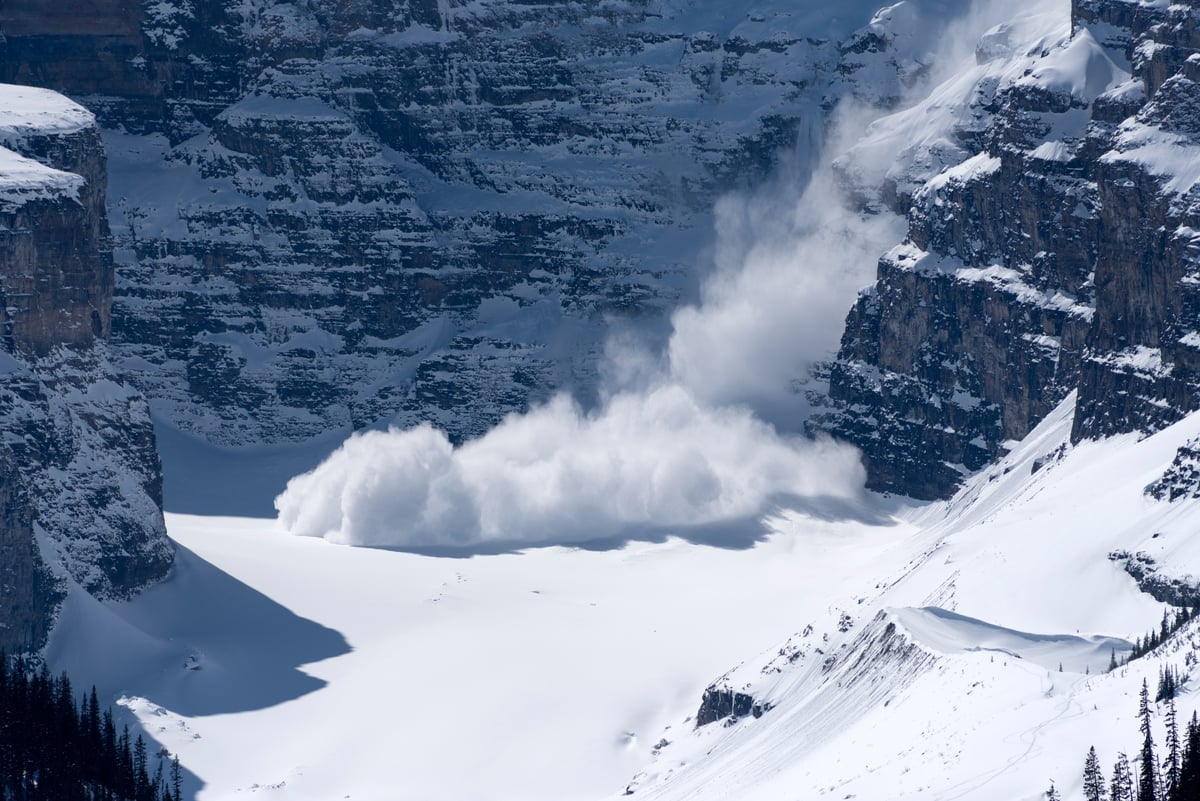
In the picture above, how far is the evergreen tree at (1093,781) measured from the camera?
643ft

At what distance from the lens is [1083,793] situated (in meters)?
200

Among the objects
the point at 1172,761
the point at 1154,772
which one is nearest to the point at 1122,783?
the point at 1154,772

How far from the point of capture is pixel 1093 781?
197375 millimetres

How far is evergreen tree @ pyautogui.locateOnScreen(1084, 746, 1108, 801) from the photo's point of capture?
19600 centimetres

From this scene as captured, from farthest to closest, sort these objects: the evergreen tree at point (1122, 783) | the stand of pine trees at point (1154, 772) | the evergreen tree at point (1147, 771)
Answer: the evergreen tree at point (1122, 783) < the evergreen tree at point (1147, 771) < the stand of pine trees at point (1154, 772)

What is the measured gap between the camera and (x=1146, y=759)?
192m

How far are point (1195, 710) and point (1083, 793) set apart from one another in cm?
656

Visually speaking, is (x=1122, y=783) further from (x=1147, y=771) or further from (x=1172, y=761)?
(x=1172, y=761)

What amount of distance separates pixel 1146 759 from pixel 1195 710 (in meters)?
8.23

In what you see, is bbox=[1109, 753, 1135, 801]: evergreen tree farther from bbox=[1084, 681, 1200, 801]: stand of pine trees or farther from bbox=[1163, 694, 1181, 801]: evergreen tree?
bbox=[1163, 694, 1181, 801]: evergreen tree

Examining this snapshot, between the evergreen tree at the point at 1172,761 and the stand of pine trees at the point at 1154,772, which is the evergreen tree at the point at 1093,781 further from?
the evergreen tree at the point at 1172,761

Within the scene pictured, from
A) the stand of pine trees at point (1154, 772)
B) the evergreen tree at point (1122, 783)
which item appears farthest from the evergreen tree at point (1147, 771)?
the evergreen tree at point (1122, 783)

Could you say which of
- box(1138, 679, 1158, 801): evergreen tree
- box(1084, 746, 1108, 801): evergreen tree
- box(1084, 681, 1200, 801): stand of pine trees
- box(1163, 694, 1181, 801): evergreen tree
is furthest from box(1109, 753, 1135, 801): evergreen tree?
box(1163, 694, 1181, 801): evergreen tree

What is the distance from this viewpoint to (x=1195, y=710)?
199 m
